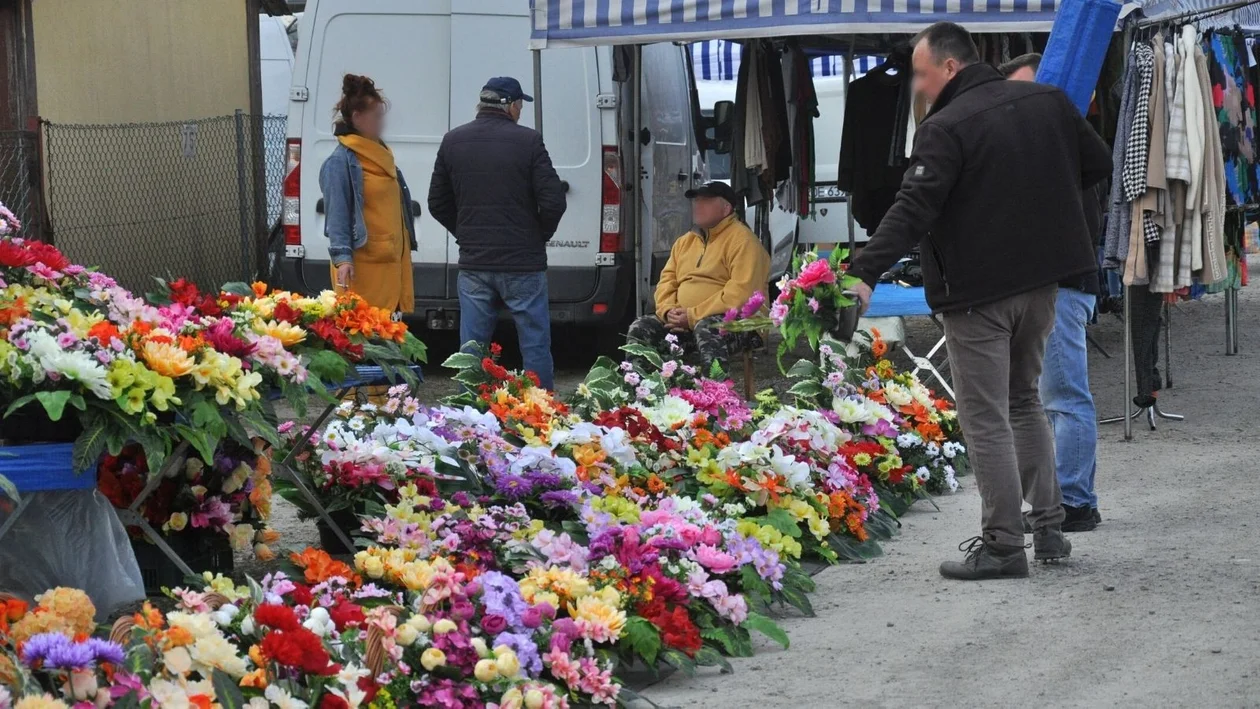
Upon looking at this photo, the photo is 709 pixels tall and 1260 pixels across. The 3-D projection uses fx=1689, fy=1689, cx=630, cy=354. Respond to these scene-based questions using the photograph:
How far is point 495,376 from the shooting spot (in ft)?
21.8

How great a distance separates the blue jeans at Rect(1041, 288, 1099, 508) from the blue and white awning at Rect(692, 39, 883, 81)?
38.8ft

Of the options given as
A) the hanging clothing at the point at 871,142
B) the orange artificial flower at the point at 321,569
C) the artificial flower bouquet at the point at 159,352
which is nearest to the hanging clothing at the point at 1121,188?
the hanging clothing at the point at 871,142

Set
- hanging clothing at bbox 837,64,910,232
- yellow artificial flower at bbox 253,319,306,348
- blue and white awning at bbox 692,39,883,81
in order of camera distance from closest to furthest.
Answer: yellow artificial flower at bbox 253,319,306,348 → hanging clothing at bbox 837,64,910,232 → blue and white awning at bbox 692,39,883,81

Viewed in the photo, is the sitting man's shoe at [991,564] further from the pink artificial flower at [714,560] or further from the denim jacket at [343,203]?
the denim jacket at [343,203]

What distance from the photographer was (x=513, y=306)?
8898 millimetres

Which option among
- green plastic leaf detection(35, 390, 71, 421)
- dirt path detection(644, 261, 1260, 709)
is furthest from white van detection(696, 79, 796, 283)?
green plastic leaf detection(35, 390, 71, 421)

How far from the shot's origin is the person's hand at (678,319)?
31.3 ft

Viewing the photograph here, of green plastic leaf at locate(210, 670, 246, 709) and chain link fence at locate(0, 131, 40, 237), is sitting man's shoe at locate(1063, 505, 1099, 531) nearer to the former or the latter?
green plastic leaf at locate(210, 670, 246, 709)

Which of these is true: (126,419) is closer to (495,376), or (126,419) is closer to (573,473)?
(573,473)

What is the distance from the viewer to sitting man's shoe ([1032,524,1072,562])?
5.70m

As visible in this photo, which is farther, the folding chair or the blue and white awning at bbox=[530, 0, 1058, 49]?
the folding chair

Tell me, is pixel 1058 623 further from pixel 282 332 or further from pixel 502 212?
pixel 502 212

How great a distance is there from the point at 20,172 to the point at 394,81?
291 cm

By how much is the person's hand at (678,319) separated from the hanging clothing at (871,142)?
2.11 metres
